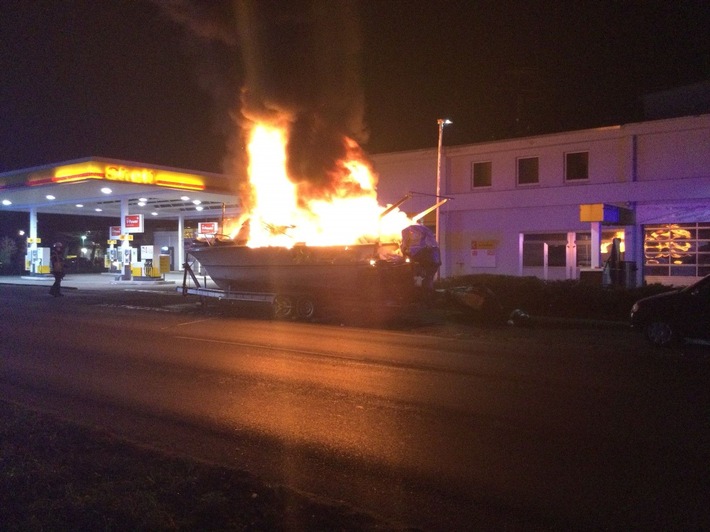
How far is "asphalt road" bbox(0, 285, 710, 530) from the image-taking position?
203 inches

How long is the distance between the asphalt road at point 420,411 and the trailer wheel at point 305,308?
2368 millimetres

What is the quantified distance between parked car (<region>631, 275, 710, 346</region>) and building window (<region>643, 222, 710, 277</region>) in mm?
11891

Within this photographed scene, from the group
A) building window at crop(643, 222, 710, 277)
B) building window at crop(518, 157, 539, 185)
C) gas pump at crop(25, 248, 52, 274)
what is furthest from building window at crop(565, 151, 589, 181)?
gas pump at crop(25, 248, 52, 274)

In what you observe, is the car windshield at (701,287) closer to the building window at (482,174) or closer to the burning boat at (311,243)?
the burning boat at (311,243)

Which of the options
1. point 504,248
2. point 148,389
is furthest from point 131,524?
point 504,248

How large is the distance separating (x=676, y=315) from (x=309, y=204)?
10481 mm

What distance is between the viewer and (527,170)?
26250 millimetres

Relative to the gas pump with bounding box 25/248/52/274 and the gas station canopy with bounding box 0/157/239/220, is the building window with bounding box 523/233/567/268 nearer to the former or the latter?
the gas station canopy with bounding box 0/157/239/220

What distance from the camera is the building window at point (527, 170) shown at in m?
26.0

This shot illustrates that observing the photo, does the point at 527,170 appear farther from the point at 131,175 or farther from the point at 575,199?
the point at 131,175

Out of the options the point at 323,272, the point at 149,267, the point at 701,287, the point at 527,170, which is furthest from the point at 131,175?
the point at 701,287

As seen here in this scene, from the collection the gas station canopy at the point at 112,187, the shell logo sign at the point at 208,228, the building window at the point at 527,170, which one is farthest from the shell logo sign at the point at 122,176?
the building window at the point at 527,170

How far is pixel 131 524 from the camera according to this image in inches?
165

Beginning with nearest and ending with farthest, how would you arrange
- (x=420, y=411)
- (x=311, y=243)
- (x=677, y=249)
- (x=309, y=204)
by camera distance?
(x=420, y=411) → (x=311, y=243) → (x=309, y=204) → (x=677, y=249)
